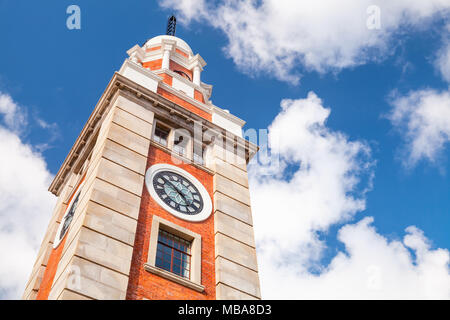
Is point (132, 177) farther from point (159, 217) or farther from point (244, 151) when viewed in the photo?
point (244, 151)

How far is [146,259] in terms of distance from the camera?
59.5 feet

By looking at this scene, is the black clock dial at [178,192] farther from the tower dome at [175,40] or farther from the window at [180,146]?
the tower dome at [175,40]

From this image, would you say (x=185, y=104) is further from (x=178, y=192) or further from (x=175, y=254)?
(x=175, y=254)

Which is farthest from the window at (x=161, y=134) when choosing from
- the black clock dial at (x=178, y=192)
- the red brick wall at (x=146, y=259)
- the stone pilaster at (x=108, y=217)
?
the black clock dial at (x=178, y=192)

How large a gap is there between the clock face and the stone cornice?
3826 millimetres

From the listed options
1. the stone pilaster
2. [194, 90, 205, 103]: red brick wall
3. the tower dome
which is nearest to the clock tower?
the stone pilaster

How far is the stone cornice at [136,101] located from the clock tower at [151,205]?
0.05m

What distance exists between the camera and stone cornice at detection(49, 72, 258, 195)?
992 inches

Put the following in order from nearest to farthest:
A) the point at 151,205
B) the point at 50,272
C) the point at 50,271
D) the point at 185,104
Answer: the point at 50,272
the point at 50,271
the point at 151,205
the point at 185,104

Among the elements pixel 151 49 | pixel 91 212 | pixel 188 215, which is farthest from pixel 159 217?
pixel 151 49

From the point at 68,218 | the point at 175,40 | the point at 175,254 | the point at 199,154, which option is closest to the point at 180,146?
the point at 199,154

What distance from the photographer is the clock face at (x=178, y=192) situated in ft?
69.2

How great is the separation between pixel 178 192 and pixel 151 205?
1946mm

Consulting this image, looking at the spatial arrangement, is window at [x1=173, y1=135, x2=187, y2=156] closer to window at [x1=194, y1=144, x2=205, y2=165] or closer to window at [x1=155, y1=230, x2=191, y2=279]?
window at [x1=194, y1=144, x2=205, y2=165]
